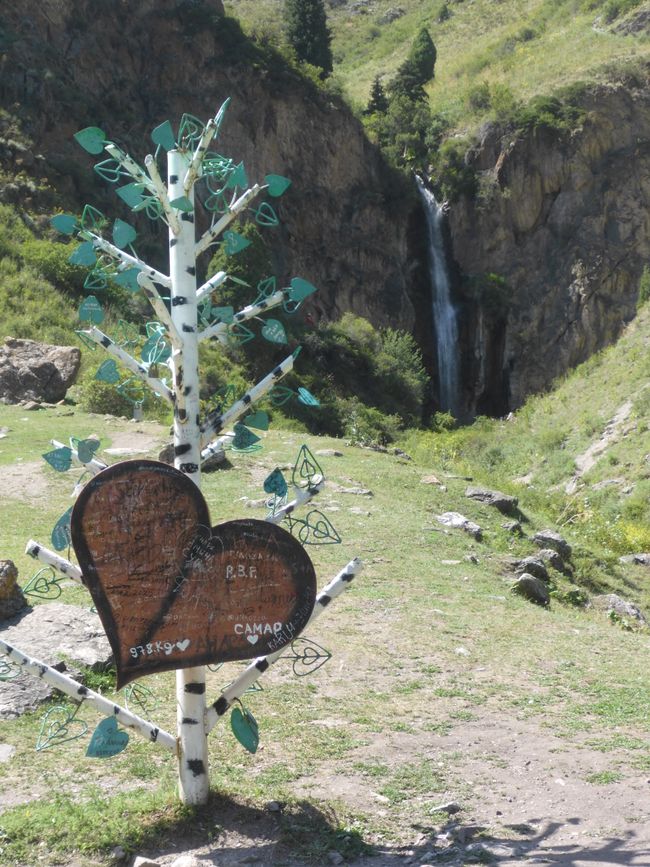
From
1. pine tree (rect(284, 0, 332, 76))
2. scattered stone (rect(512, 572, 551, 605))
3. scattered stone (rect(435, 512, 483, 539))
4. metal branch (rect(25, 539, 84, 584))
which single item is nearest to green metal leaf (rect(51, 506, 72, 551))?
metal branch (rect(25, 539, 84, 584))

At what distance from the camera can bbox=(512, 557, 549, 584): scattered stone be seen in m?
10.0

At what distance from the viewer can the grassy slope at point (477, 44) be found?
1369 inches

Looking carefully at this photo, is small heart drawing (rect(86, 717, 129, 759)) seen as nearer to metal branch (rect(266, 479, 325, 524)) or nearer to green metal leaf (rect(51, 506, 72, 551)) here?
green metal leaf (rect(51, 506, 72, 551))

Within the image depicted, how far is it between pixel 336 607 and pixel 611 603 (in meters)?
3.79

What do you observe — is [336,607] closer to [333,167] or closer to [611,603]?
[611,603]

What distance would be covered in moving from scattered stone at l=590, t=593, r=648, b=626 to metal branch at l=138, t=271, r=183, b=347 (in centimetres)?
714

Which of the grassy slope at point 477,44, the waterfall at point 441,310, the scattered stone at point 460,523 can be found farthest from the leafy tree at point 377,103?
the scattered stone at point 460,523

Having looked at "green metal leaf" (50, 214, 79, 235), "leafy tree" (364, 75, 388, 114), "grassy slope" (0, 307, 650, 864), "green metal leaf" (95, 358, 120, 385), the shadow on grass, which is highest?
"leafy tree" (364, 75, 388, 114)

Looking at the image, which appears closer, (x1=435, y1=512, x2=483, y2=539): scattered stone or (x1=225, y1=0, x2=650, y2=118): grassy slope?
(x1=435, y1=512, x2=483, y2=539): scattered stone

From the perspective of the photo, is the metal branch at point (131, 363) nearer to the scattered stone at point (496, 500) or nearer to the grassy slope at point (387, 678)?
the grassy slope at point (387, 678)

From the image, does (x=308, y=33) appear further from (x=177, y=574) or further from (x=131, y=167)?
(x=177, y=574)

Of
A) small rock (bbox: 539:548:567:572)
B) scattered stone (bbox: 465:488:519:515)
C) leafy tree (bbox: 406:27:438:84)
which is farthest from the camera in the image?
leafy tree (bbox: 406:27:438:84)

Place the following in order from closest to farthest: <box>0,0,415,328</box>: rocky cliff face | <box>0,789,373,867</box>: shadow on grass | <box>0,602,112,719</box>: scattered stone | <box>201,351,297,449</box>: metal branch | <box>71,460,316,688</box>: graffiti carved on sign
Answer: <box>71,460,316,688</box>: graffiti carved on sign → <box>0,789,373,867</box>: shadow on grass → <box>201,351,297,449</box>: metal branch → <box>0,602,112,719</box>: scattered stone → <box>0,0,415,328</box>: rocky cliff face

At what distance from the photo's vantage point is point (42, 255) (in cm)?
2133
